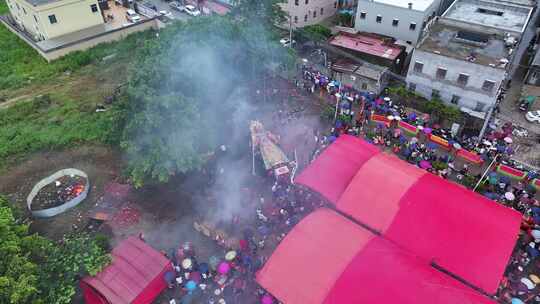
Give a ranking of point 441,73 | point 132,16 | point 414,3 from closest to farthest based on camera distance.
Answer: point 441,73, point 414,3, point 132,16

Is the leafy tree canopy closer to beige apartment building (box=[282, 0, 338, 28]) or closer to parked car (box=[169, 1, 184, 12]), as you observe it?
beige apartment building (box=[282, 0, 338, 28])

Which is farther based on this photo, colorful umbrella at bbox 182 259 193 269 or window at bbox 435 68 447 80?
window at bbox 435 68 447 80

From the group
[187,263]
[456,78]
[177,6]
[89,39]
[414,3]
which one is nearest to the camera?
[187,263]

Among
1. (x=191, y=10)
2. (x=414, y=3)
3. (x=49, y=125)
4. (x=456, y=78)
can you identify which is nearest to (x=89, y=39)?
(x=191, y=10)

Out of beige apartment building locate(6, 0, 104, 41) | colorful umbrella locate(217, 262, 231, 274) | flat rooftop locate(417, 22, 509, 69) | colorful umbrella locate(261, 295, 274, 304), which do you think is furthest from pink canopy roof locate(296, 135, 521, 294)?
beige apartment building locate(6, 0, 104, 41)

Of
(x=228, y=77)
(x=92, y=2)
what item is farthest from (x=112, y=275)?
(x=92, y=2)

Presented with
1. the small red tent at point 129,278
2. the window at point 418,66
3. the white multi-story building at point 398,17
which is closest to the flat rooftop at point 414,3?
the white multi-story building at point 398,17

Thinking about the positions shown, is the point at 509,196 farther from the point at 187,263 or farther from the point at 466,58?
the point at 187,263
